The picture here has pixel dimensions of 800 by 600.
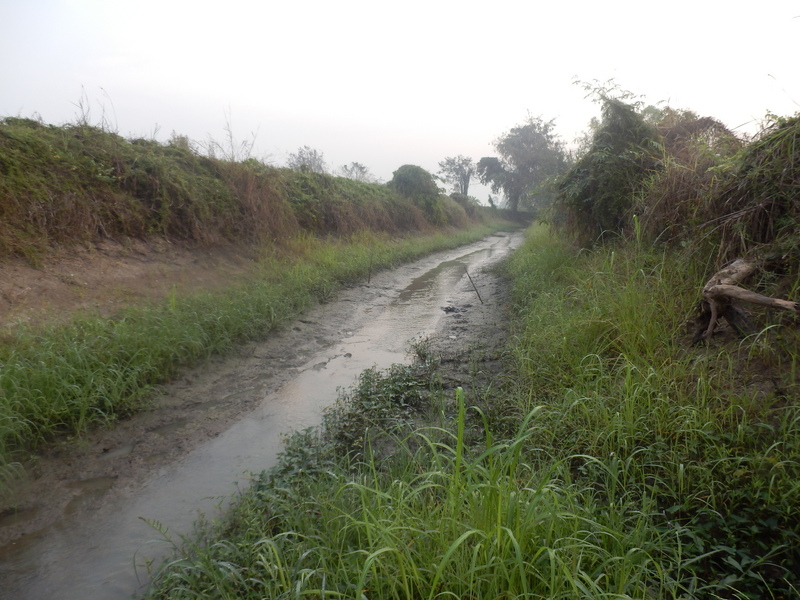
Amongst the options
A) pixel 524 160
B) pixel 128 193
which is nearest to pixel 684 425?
pixel 128 193

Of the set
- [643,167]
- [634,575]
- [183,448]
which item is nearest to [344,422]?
[183,448]

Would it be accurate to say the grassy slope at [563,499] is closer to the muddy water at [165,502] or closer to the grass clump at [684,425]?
the grass clump at [684,425]

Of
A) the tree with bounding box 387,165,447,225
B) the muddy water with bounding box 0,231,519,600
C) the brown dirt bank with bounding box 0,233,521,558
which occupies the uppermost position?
the tree with bounding box 387,165,447,225

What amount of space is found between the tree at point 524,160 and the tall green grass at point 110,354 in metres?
36.4

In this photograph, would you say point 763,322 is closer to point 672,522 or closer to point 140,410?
point 672,522

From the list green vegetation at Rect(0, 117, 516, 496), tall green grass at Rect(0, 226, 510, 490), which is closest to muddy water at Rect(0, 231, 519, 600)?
tall green grass at Rect(0, 226, 510, 490)

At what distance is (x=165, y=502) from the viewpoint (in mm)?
3074

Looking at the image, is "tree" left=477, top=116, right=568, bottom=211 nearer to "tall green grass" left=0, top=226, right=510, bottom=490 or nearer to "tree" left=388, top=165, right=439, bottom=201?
"tree" left=388, top=165, right=439, bottom=201

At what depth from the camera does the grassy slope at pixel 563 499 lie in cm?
195

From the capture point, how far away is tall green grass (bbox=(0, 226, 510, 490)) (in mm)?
3625

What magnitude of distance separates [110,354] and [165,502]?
2.06m

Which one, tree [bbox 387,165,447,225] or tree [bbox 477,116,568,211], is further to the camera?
tree [bbox 477,116,568,211]

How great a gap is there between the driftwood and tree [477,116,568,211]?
37230 millimetres

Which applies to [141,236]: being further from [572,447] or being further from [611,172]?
[611,172]
